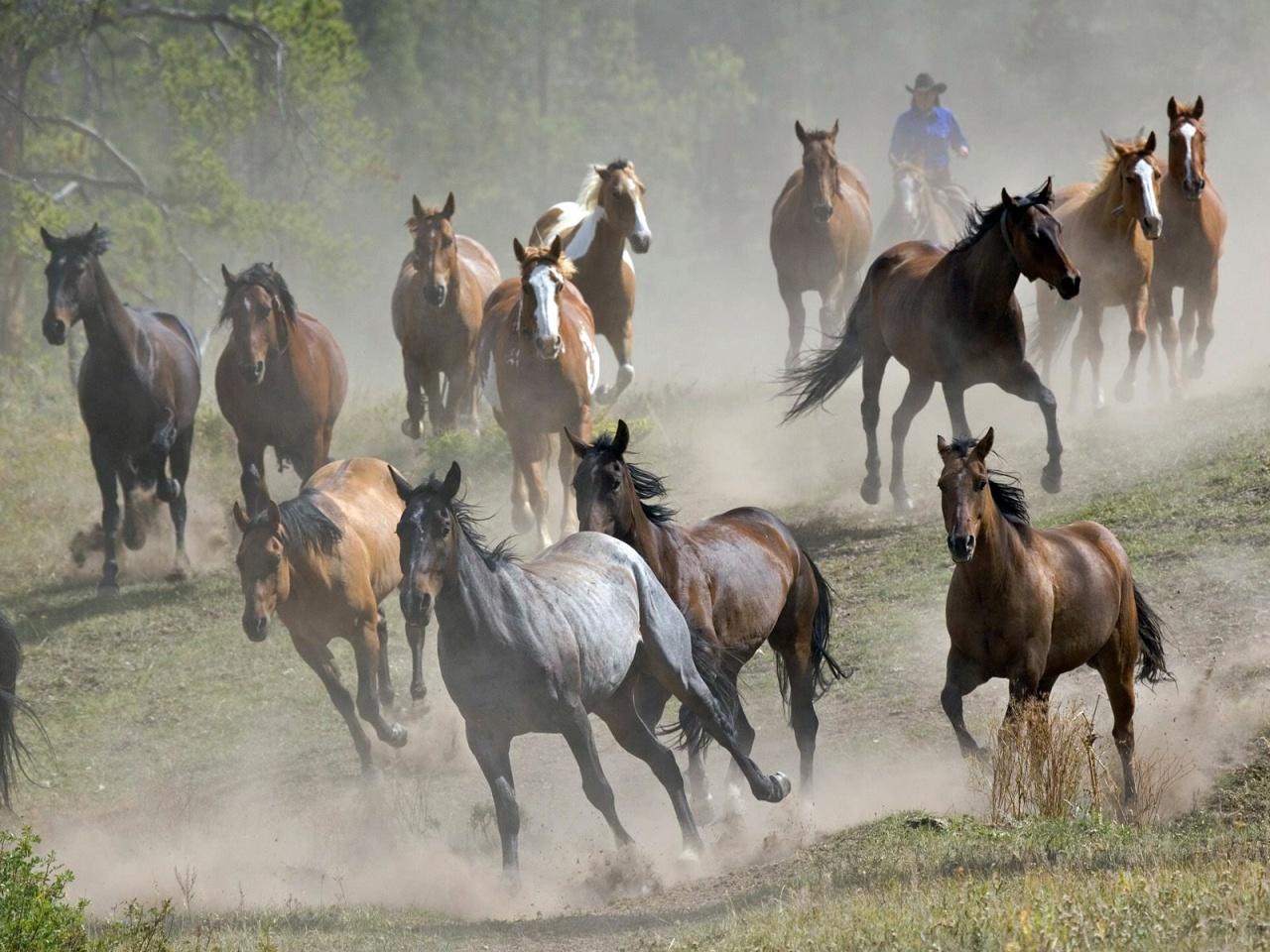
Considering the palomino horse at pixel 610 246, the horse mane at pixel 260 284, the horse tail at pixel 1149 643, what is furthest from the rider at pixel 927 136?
the horse tail at pixel 1149 643

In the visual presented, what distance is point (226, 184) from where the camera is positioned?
2641cm

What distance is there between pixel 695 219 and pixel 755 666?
Result: 45.4 meters

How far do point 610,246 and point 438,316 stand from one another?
1.93 meters

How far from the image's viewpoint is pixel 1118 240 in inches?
606

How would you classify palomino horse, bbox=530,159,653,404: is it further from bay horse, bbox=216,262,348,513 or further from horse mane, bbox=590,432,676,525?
horse mane, bbox=590,432,676,525

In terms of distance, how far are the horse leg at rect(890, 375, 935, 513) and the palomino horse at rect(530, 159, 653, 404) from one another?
2881 mm

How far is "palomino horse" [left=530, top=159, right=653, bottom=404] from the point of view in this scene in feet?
51.8

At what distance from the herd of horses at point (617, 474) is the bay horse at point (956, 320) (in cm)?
3

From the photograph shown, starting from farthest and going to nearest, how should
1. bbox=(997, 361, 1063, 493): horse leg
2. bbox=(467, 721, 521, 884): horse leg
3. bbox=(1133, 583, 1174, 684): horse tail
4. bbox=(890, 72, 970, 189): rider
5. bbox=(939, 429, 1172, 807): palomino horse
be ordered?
bbox=(890, 72, 970, 189): rider, bbox=(997, 361, 1063, 493): horse leg, bbox=(1133, 583, 1174, 684): horse tail, bbox=(939, 429, 1172, 807): palomino horse, bbox=(467, 721, 521, 884): horse leg

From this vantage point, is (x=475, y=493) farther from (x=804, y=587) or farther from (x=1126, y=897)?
(x=1126, y=897)

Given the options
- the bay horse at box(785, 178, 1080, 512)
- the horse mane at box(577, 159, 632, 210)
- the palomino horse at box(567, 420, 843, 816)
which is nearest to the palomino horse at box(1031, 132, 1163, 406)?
the bay horse at box(785, 178, 1080, 512)

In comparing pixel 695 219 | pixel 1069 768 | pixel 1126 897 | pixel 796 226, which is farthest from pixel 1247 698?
pixel 695 219

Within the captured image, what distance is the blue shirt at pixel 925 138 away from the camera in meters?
23.0

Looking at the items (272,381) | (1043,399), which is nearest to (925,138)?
(1043,399)
